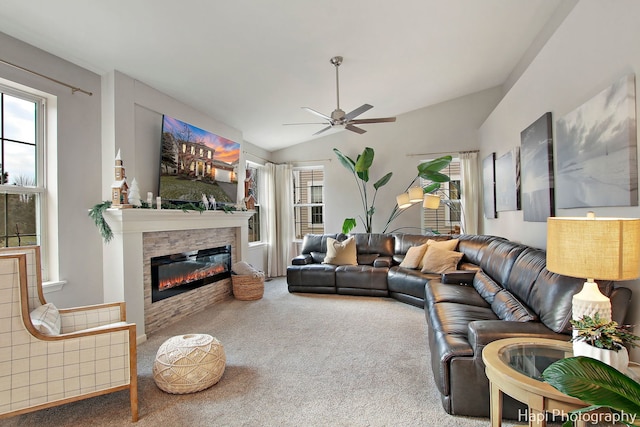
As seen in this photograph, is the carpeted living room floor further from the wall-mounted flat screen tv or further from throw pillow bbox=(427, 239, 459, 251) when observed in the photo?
the wall-mounted flat screen tv

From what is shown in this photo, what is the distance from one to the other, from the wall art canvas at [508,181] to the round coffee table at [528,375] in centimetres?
252

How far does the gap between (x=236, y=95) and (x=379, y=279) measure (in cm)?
→ 315

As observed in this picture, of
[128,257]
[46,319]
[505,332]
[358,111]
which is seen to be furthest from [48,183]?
[505,332]

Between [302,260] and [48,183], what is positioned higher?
Result: [48,183]

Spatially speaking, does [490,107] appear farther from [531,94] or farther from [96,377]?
[96,377]

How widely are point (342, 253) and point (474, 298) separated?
2484 mm

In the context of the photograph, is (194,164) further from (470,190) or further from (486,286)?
(470,190)

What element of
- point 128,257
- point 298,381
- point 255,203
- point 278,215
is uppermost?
point 255,203

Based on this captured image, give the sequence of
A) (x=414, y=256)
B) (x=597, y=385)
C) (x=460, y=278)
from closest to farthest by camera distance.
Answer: (x=597, y=385) → (x=460, y=278) → (x=414, y=256)

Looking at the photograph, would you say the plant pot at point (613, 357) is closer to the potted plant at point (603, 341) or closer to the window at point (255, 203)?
the potted plant at point (603, 341)

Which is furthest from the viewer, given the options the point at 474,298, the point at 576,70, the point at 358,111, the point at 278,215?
the point at 278,215

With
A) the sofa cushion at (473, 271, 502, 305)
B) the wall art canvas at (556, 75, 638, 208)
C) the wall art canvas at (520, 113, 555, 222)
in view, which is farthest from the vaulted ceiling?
the sofa cushion at (473, 271, 502, 305)

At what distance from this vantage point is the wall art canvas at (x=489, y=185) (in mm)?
4856

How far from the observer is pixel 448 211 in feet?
20.5
